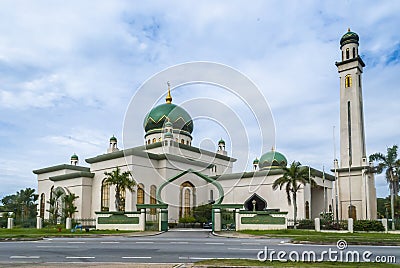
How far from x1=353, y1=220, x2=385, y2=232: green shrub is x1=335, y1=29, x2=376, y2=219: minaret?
9622mm

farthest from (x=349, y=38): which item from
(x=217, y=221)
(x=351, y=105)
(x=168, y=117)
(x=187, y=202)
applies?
(x=217, y=221)

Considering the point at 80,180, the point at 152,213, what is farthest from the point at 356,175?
the point at 80,180

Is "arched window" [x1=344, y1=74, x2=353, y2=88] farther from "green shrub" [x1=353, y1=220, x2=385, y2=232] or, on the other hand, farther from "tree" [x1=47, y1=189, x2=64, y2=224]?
"tree" [x1=47, y1=189, x2=64, y2=224]

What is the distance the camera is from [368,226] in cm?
3050

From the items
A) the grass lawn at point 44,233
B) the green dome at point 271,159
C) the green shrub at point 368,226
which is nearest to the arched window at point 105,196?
the grass lawn at point 44,233

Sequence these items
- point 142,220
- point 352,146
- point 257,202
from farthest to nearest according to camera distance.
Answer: point 257,202, point 352,146, point 142,220

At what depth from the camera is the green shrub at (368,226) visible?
30.3 metres

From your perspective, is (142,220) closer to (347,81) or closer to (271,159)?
(271,159)

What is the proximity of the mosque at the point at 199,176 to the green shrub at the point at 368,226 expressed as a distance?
22.2 feet

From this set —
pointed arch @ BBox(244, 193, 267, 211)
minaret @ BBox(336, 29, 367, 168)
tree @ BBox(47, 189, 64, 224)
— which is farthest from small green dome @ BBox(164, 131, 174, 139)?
minaret @ BBox(336, 29, 367, 168)

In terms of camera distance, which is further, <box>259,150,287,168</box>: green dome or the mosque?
<box>259,150,287,168</box>: green dome

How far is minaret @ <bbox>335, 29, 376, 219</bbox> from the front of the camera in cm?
4031

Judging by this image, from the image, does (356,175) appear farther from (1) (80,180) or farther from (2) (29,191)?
(2) (29,191)

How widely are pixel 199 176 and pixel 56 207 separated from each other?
16.2 meters
